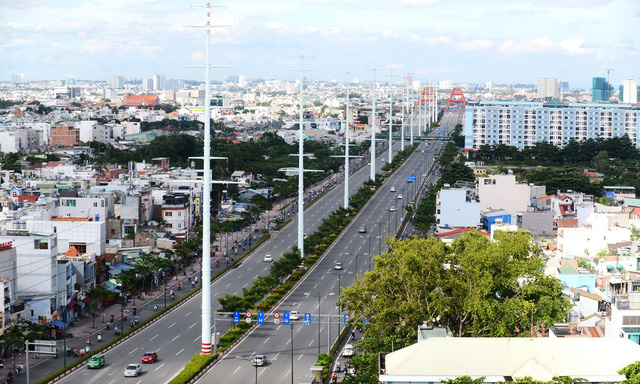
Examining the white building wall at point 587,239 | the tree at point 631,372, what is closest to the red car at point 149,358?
the tree at point 631,372

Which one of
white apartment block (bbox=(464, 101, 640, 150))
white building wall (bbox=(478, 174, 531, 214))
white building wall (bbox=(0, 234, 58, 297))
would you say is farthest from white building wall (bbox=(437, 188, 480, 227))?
white apartment block (bbox=(464, 101, 640, 150))

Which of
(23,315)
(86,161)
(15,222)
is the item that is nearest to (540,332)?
(23,315)

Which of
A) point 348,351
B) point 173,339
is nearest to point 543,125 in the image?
point 173,339

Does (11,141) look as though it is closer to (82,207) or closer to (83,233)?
(82,207)

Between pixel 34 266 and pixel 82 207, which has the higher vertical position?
pixel 82 207

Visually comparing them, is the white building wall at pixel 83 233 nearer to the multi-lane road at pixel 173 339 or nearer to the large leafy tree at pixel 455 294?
the multi-lane road at pixel 173 339

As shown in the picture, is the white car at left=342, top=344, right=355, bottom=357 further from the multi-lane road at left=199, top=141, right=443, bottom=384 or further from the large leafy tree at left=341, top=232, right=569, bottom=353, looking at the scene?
the large leafy tree at left=341, top=232, right=569, bottom=353
